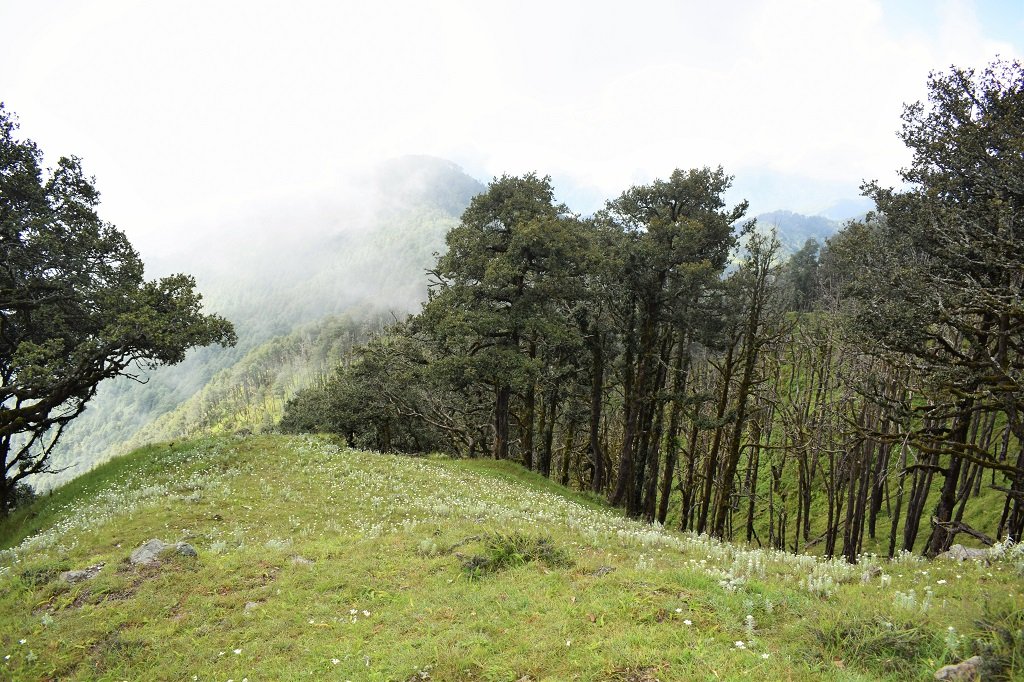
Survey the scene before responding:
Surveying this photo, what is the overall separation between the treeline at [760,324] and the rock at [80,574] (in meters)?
17.6

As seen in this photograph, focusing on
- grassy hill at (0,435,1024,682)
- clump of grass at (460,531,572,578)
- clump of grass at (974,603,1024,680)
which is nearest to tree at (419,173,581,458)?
grassy hill at (0,435,1024,682)

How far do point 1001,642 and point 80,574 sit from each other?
15395mm

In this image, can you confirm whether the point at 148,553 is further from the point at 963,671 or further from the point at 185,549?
the point at 963,671

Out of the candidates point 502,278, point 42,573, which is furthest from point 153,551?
point 502,278

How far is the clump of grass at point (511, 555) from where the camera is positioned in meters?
9.58

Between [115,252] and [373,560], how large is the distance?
76.7 feet

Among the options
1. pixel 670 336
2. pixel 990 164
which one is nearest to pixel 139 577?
pixel 990 164

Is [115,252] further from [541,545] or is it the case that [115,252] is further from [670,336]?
[670,336]

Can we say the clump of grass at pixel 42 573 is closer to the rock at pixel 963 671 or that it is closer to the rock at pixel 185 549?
the rock at pixel 185 549

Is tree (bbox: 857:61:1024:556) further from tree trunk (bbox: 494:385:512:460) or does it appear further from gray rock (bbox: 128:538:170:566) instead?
tree trunk (bbox: 494:385:512:460)

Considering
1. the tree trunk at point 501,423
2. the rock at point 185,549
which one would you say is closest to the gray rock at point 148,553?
the rock at point 185,549

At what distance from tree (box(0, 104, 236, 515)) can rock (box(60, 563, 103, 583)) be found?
11.2m

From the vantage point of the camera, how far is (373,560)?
10617mm

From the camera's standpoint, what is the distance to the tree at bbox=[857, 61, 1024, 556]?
11281 mm
